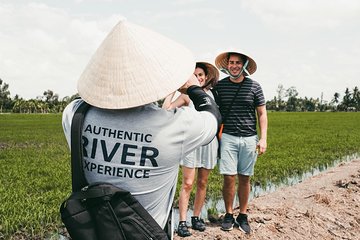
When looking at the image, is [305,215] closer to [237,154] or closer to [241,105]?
[237,154]

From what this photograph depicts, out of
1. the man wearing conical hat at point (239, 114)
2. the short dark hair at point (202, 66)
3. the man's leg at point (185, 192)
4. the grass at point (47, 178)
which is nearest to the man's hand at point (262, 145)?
the man wearing conical hat at point (239, 114)

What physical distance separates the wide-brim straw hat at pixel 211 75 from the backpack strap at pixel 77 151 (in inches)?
96.2

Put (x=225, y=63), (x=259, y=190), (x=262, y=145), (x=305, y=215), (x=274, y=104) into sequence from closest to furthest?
(x=262, y=145)
(x=225, y=63)
(x=305, y=215)
(x=259, y=190)
(x=274, y=104)

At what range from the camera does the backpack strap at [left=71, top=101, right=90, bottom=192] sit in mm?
1543

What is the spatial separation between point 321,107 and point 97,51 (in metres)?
98.9

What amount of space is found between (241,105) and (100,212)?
9.37 ft

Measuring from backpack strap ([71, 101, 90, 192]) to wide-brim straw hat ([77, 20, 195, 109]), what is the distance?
70mm

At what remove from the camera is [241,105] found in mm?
4215

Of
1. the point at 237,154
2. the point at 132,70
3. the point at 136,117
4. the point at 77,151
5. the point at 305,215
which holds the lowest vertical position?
the point at 305,215

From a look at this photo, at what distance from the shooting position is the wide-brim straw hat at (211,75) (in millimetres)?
3929

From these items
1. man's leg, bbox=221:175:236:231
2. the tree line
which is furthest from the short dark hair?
the tree line

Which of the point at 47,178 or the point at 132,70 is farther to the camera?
the point at 47,178

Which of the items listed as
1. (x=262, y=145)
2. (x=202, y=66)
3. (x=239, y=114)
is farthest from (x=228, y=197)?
(x=202, y=66)

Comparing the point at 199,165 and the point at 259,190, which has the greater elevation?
the point at 199,165
